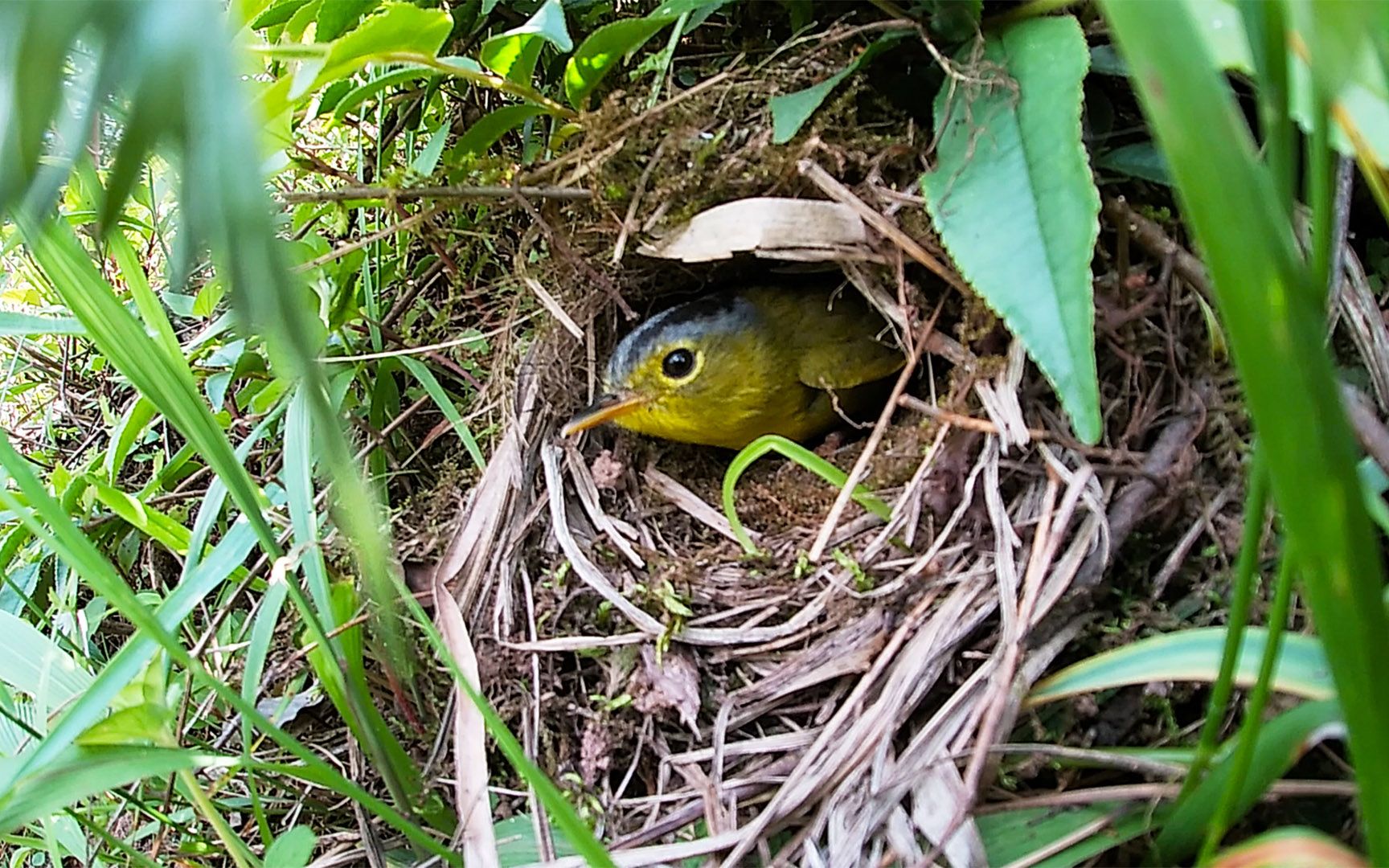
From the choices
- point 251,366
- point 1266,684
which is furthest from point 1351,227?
point 251,366

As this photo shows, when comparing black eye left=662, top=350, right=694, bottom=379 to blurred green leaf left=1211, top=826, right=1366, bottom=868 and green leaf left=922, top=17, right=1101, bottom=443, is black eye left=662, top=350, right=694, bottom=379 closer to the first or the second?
green leaf left=922, top=17, right=1101, bottom=443

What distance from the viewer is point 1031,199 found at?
1132mm

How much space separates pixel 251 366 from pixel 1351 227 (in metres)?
1.63

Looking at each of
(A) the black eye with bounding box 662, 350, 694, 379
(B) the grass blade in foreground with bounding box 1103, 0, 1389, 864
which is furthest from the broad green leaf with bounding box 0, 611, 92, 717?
(B) the grass blade in foreground with bounding box 1103, 0, 1389, 864

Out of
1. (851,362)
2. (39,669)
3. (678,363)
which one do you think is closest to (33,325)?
(39,669)

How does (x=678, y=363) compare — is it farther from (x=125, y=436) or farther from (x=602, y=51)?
(x=125, y=436)

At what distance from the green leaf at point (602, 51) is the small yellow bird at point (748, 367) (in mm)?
521

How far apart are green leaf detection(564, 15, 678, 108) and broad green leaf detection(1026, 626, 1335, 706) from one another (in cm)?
95

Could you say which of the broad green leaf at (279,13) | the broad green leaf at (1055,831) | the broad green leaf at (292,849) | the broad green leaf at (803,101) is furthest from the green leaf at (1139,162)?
the broad green leaf at (292,849)

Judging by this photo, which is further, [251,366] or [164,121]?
[251,366]

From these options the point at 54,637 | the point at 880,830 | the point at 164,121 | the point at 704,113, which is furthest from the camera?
the point at 54,637

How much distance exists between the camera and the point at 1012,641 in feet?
3.58

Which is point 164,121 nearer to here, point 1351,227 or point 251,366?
point 1351,227

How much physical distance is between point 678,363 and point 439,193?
587 millimetres
